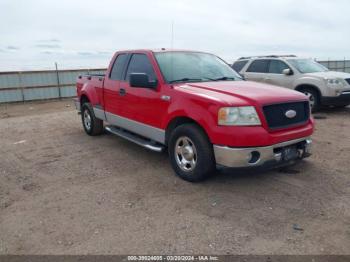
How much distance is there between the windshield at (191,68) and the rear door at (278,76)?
17.3 feet

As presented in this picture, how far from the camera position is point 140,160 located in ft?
18.8

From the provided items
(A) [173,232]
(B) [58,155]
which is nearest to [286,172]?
(A) [173,232]

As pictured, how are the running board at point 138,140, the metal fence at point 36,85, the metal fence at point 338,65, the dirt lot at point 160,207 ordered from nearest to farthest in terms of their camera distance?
1. the dirt lot at point 160,207
2. the running board at point 138,140
3. the metal fence at point 36,85
4. the metal fence at point 338,65

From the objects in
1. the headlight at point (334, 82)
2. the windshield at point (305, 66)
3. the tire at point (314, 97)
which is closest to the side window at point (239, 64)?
the windshield at point (305, 66)

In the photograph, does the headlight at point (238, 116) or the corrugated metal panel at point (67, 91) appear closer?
the headlight at point (238, 116)

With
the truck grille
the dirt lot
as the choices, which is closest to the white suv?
the dirt lot

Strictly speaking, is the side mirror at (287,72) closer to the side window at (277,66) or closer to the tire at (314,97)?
the side window at (277,66)

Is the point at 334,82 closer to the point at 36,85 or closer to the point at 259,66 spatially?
the point at 259,66

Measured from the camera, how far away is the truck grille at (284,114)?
13.6 ft

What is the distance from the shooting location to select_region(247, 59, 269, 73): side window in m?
11.2

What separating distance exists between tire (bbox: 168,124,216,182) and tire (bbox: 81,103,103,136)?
314 cm

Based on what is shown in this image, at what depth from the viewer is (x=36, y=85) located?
17.8m

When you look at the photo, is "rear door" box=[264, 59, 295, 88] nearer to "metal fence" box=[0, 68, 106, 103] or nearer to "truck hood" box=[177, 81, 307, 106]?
"truck hood" box=[177, 81, 307, 106]

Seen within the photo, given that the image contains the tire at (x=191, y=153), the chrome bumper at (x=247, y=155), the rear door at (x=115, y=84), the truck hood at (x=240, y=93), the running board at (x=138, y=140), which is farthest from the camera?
the rear door at (x=115, y=84)
